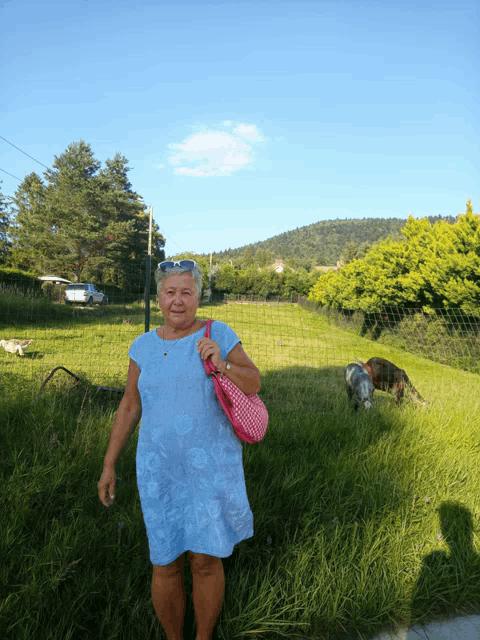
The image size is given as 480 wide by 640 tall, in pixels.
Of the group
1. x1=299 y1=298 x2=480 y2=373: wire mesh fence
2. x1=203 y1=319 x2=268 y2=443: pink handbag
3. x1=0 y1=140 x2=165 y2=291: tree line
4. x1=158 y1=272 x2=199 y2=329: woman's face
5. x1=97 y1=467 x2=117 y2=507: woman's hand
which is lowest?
x1=299 y1=298 x2=480 y2=373: wire mesh fence

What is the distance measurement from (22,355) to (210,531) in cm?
790

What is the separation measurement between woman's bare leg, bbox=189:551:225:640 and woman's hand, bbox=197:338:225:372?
76 centimetres

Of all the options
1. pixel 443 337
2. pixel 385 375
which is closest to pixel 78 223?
pixel 443 337

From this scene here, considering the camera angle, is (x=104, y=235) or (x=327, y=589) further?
(x=104, y=235)

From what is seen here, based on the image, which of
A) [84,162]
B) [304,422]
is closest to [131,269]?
[304,422]

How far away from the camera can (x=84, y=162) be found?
4162cm

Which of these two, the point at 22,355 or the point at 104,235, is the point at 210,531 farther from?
the point at 104,235

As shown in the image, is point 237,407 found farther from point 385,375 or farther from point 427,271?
point 427,271

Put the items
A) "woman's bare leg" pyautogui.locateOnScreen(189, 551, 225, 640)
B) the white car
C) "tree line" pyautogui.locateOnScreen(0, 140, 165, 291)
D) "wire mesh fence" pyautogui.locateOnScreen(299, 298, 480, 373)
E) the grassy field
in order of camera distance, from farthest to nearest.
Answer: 1. "tree line" pyautogui.locateOnScreen(0, 140, 165, 291)
2. "wire mesh fence" pyautogui.locateOnScreen(299, 298, 480, 373)
3. the white car
4. the grassy field
5. "woman's bare leg" pyautogui.locateOnScreen(189, 551, 225, 640)

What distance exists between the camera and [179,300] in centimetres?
173

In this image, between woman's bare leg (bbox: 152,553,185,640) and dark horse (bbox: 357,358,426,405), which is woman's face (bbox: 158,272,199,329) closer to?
woman's bare leg (bbox: 152,553,185,640)

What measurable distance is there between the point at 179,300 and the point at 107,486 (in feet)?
2.91

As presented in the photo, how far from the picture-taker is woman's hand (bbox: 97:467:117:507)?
1851 millimetres

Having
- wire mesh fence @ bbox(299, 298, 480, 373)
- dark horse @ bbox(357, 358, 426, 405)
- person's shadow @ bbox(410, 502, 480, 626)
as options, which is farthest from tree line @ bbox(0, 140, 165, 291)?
person's shadow @ bbox(410, 502, 480, 626)
